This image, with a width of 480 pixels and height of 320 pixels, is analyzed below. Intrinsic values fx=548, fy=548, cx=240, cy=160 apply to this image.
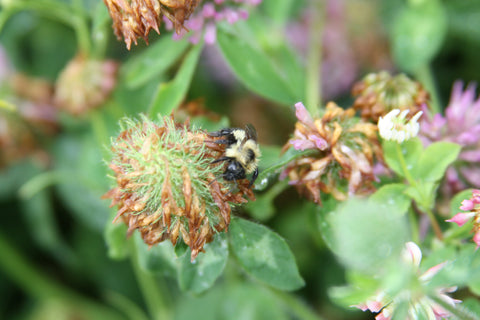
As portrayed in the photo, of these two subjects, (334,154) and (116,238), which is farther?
(116,238)

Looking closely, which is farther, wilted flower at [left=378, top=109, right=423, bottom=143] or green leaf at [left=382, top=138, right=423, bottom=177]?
green leaf at [left=382, top=138, right=423, bottom=177]

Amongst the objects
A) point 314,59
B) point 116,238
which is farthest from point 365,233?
point 314,59

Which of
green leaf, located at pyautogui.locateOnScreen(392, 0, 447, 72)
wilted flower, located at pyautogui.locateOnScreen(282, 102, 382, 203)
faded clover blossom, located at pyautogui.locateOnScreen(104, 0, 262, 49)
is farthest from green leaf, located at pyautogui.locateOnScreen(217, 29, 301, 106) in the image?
green leaf, located at pyautogui.locateOnScreen(392, 0, 447, 72)

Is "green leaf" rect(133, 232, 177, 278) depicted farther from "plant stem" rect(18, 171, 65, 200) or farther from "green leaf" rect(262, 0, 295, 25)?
"green leaf" rect(262, 0, 295, 25)

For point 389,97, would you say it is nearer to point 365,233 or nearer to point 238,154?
point 238,154

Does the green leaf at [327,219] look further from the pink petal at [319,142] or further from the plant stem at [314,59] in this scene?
the plant stem at [314,59]

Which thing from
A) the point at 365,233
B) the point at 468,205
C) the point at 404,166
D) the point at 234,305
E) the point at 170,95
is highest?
the point at 170,95

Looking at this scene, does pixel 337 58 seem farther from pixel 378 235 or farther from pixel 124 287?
pixel 378 235
